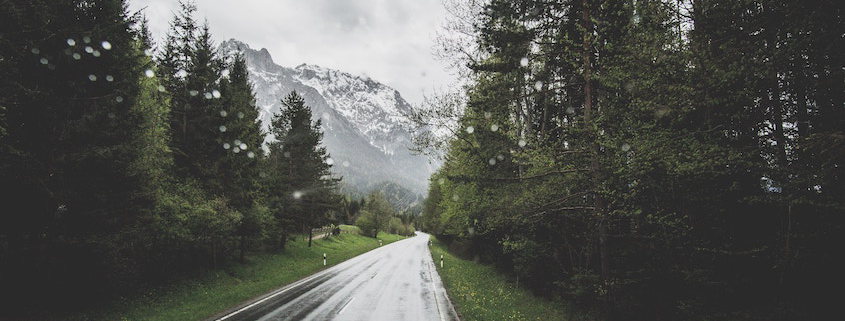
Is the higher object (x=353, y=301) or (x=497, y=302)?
(x=353, y=301)

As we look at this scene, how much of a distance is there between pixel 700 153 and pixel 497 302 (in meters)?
9.52

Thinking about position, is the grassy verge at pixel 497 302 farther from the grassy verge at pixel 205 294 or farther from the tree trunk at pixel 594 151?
the grassy verge at pixel 205 294

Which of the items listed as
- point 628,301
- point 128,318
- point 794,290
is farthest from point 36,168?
point 794,290

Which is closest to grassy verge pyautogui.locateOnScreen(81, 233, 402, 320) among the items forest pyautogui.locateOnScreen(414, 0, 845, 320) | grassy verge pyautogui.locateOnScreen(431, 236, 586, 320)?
grassy verge pyautogui.locateOnScreen(431, 236, 586, 320)

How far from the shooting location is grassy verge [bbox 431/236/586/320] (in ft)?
36.6

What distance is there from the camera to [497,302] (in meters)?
13.6

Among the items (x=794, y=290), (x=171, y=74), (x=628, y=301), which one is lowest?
(x=628, y=301)

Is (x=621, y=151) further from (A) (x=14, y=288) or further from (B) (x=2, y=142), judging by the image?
(A) (x=14, y=288)

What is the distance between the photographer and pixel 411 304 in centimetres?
1318

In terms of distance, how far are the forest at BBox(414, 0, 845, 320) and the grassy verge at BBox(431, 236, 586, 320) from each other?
2.12 m

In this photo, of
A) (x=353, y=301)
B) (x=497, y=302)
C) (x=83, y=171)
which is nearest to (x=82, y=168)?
(x=83, y=171)

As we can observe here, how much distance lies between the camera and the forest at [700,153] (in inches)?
217

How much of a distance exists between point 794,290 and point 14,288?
16.8 meters

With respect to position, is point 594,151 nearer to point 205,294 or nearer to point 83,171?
point 83,171
